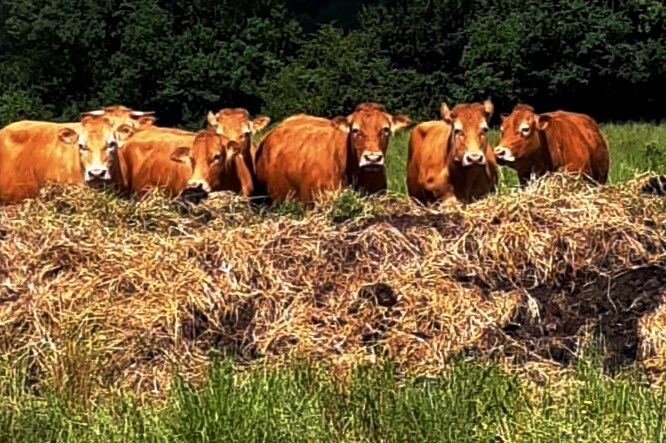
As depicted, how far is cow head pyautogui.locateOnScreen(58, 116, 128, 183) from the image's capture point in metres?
11.3

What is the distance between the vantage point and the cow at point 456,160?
11.8 metres

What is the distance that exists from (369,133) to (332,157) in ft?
2.16

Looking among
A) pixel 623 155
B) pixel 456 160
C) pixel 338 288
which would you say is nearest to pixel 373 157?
pixel 456 160

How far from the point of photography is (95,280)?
8.45 m

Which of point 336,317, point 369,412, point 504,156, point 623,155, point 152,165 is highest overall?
point 369,412

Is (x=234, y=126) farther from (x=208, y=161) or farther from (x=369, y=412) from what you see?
(x=369, y=412)

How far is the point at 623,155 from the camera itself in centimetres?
1775

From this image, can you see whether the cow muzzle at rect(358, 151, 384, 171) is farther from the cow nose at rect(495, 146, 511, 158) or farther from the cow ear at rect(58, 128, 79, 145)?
the cow ear at rect(58, 128, 79, 145)

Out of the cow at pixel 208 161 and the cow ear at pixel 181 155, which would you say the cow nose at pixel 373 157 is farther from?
the cow ear at pixel 181 155

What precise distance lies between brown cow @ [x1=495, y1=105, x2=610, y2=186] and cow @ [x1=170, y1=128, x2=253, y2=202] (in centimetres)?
284

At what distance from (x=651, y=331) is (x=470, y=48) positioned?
36418mm

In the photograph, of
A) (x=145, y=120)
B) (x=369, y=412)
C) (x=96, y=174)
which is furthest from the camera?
(x=145, y=120)

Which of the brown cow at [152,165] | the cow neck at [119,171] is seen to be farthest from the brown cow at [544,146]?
the cow neck at [119,171]

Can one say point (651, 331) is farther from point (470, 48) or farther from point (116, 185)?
point (470, 48)
